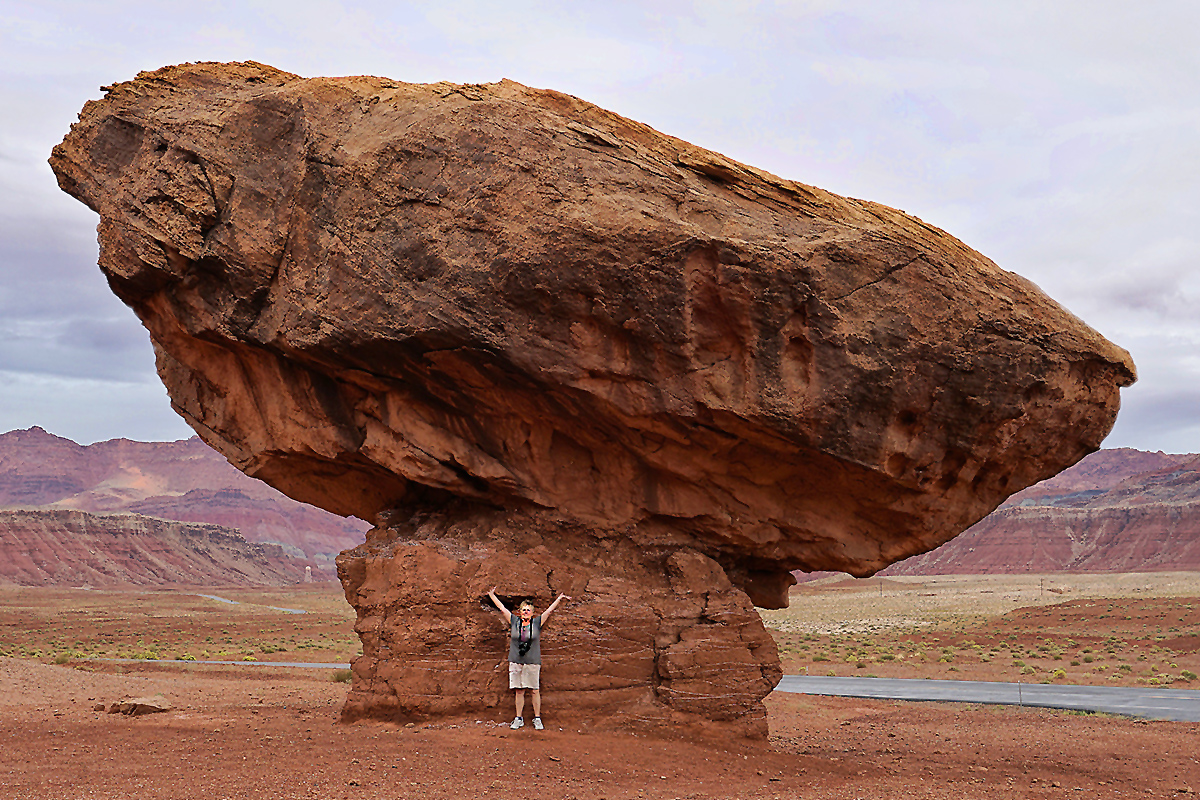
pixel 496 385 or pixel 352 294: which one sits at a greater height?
pixel 352 294

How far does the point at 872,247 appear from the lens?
9.91 metres

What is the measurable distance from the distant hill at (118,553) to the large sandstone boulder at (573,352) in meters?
97.5

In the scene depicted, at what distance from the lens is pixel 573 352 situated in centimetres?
991

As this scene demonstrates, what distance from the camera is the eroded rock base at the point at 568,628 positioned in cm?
1000

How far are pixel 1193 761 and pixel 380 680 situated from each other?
9190 millimetres

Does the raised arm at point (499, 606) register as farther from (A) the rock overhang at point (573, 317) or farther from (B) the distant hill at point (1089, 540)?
(B) the distant hill at point (1089, 540)

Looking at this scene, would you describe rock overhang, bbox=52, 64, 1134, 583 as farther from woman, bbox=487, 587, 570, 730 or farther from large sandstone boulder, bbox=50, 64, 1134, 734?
woman, bbox=487, 587, 570, 730

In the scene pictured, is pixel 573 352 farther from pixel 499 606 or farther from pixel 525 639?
pixel 525 639

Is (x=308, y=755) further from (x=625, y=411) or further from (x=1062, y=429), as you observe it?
(x=1062, y=429)

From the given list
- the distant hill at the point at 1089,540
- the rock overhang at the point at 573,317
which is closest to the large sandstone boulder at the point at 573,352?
the rock overhang at the point at 573,317

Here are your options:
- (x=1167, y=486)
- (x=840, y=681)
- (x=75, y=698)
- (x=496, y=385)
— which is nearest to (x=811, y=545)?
(x=496, y=385)

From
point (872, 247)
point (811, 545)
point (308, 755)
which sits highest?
point (872, 247)

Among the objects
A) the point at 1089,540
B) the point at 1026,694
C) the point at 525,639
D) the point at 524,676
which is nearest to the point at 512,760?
the point at 524,676

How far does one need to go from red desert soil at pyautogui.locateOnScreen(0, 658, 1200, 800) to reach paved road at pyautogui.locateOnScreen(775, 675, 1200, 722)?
8.86 feet
